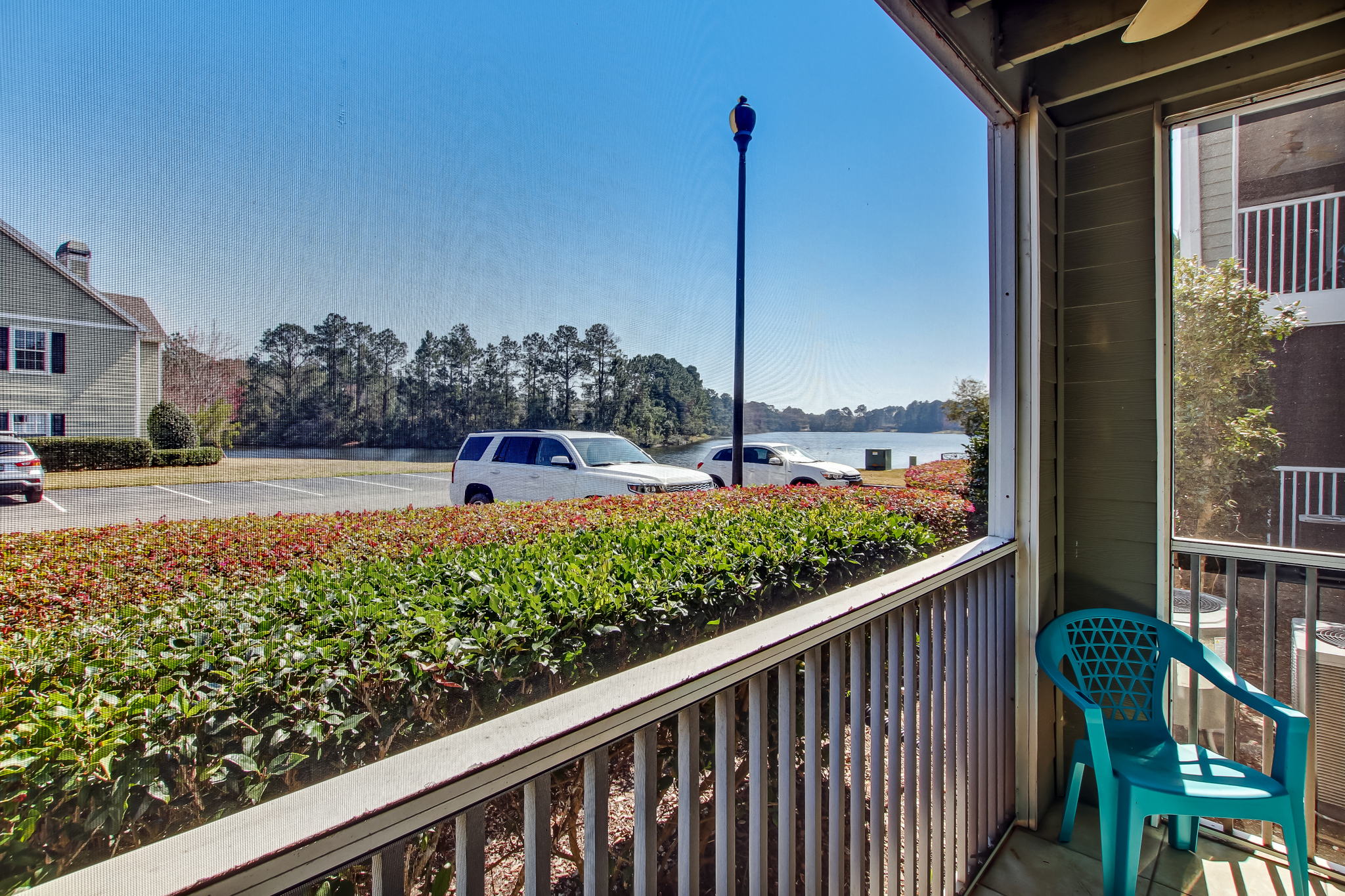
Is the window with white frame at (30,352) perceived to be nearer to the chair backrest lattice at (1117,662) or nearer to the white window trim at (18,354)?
the white window trim at (18,354)

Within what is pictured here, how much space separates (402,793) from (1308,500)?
272 centimetres

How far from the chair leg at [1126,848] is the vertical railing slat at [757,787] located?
48.6 inches

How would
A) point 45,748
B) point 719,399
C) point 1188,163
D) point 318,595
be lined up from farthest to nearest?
point 1188,163 < point 719,399 < point 318,595 < point 45,748

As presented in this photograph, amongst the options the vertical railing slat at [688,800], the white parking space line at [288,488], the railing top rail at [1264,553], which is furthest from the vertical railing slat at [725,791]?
the railing top rail at [1264,553]

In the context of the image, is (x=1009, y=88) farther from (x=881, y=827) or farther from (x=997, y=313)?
(x=881, y=827)

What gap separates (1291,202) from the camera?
6.44 feet

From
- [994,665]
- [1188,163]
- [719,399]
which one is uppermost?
[1188,163]

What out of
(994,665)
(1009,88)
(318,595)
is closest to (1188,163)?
(1009,88)

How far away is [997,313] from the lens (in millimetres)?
2107

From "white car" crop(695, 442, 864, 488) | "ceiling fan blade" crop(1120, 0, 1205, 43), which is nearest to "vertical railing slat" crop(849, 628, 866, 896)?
"white car" crop(695, 442, 864, 488)

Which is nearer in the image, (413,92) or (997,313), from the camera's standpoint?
(413,92)

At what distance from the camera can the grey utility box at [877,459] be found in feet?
7.20

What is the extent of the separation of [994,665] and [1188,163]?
6.12 ft

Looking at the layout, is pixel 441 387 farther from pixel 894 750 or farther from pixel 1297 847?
pixel 1297 847
